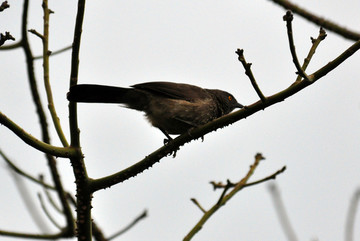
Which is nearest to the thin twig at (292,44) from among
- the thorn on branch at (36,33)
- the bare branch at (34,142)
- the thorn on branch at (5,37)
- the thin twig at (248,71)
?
the thin twig at (248,71)

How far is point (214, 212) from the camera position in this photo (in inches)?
156

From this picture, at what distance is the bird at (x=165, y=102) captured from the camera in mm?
5363

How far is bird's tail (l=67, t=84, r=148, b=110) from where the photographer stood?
195 inches

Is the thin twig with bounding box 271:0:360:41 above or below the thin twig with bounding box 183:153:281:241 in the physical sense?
above

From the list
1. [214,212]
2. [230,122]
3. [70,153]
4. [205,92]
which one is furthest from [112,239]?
[205,92]

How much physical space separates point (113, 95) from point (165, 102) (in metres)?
0.58

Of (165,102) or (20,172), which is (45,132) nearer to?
(20,172)

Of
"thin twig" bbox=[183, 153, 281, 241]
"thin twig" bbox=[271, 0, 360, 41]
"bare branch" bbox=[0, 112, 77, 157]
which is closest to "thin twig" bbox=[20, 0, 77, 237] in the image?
"bare branch" bbox=[0, 112, 77, 157]

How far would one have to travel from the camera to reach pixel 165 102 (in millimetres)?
5535

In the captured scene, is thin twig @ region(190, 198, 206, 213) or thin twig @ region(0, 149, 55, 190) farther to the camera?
thin twig @ region(0, 149, 55, 190)

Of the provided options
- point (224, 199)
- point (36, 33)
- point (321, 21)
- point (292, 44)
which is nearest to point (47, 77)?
point (36, 33)

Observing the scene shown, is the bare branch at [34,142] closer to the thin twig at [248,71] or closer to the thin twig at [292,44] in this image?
the thin twig at [248,71]

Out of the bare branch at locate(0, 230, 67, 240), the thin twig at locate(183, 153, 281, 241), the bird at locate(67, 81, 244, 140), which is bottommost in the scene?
the thin twig at locate(183, 153, 281, 241)

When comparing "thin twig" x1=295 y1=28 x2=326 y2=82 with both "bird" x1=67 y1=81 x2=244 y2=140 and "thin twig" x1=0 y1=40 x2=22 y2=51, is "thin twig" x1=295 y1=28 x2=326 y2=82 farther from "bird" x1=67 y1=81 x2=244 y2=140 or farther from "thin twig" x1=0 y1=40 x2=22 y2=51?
"thin twig" x1=0 y1=40 x2=22 y2=51
